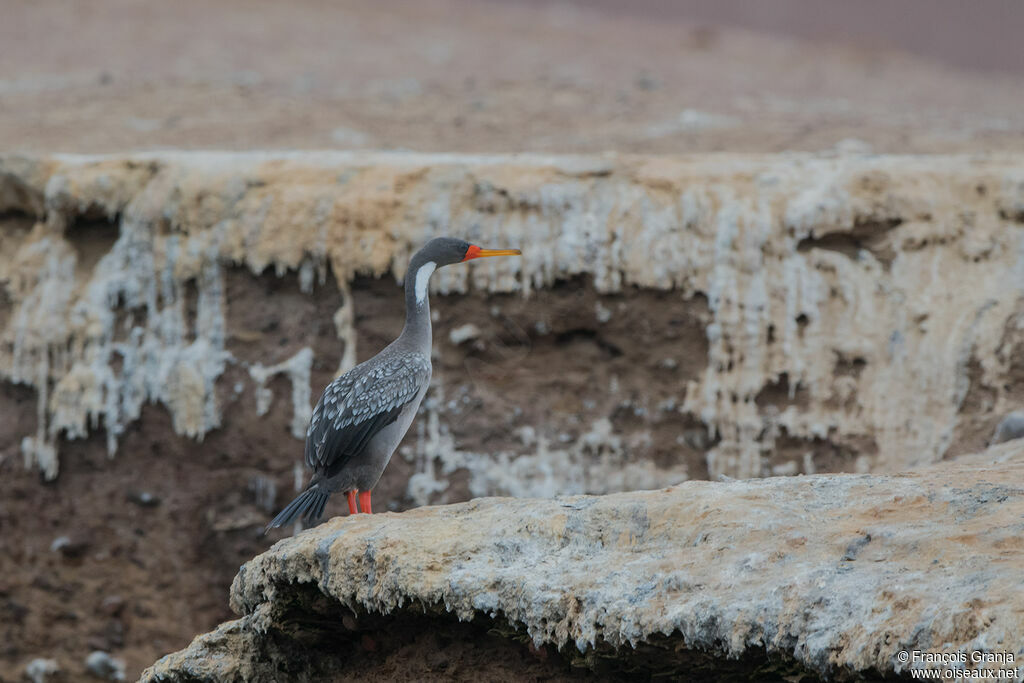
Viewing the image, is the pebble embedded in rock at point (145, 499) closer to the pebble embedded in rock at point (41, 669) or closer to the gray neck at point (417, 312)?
the pebble embedded in rock at point (41, 669)

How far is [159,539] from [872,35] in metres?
12.2

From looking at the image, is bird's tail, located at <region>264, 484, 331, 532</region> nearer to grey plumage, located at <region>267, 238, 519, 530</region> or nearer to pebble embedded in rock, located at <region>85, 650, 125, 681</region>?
grey plumage, located at <region>267, 238, 519, 530</region>

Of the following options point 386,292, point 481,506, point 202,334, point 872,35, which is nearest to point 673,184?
point 386,292

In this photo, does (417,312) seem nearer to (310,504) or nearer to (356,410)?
(356,410)

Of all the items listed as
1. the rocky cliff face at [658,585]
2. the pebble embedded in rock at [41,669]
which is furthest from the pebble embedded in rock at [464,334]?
the pebble embedded in rock at [41,669]

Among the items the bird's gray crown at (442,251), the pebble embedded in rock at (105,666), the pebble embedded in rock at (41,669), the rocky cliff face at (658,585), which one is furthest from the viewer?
the pebble embedded in rock at (41,669)

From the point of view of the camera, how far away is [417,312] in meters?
6.46

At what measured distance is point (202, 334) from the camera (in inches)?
356

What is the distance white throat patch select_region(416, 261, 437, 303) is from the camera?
256 inches

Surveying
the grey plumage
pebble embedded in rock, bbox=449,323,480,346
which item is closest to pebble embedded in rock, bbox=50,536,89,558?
pebble embedded in rock, bbox=449,323,480,346

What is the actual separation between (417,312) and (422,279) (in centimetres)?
23

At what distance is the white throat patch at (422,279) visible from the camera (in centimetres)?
650

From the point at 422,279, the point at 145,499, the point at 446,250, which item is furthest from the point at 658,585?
the point at 145,499

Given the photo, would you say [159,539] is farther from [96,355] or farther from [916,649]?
[916,649]
